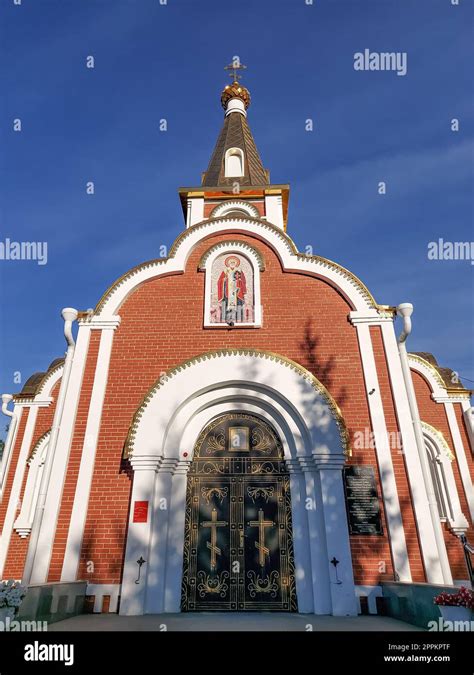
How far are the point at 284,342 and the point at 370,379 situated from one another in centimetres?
174

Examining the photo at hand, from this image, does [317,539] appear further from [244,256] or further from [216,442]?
[244,256]

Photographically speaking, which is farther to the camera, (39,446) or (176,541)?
(39,446)

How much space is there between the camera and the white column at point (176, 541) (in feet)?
22.5

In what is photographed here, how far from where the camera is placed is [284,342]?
28.2 ft

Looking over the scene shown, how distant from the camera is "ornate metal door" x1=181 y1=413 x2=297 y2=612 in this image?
692cm

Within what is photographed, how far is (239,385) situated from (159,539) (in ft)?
9.43

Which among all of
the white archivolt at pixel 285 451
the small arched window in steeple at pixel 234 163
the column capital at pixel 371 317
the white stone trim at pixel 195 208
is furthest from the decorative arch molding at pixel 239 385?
the small arched window in steeple at pixel 234 163

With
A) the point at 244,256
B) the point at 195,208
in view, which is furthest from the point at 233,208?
the point at 244,256

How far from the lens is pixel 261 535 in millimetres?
7254

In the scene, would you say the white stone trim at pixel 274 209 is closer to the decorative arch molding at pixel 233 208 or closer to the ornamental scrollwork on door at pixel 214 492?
the decorative arch molding at pixel 233 208

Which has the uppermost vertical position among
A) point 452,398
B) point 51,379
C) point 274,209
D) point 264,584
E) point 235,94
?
point 235,94

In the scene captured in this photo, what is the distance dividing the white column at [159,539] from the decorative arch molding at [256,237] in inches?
136

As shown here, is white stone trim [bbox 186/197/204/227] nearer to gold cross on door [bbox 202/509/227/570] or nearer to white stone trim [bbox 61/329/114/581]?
white stone trim [bbox 61/329/114/581]
